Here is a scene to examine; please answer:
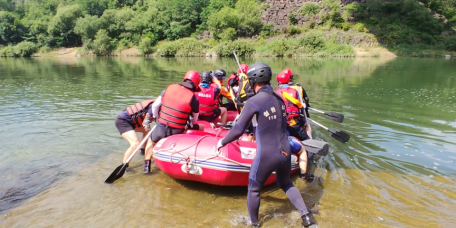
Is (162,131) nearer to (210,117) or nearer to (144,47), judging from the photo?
(210,117)

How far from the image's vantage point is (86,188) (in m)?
4.46

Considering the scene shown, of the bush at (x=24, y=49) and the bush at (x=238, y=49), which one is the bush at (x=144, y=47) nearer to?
the bush at (x=238, y=49)

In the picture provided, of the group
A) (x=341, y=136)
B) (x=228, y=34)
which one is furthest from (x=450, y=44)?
(x=341, y=136)

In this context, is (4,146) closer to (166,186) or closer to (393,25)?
(166,186)

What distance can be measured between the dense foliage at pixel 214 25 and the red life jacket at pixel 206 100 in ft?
119

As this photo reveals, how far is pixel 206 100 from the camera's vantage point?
5.74 m

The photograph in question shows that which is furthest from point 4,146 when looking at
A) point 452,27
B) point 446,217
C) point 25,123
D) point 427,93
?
point 452,27

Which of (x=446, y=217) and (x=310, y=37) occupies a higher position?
(x=310, y=37)

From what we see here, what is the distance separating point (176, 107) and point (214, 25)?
5041 cm

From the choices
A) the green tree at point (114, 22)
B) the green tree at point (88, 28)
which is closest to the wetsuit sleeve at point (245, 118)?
the green tree at point (88, 28)

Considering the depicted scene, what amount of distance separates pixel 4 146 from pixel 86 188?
10.4ft

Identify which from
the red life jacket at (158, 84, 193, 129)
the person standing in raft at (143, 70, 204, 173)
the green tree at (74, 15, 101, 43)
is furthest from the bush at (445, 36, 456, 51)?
the green tree at (74, 15, 101, 43)

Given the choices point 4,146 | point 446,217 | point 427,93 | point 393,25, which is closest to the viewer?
point 446,217

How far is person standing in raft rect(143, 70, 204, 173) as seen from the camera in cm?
448
